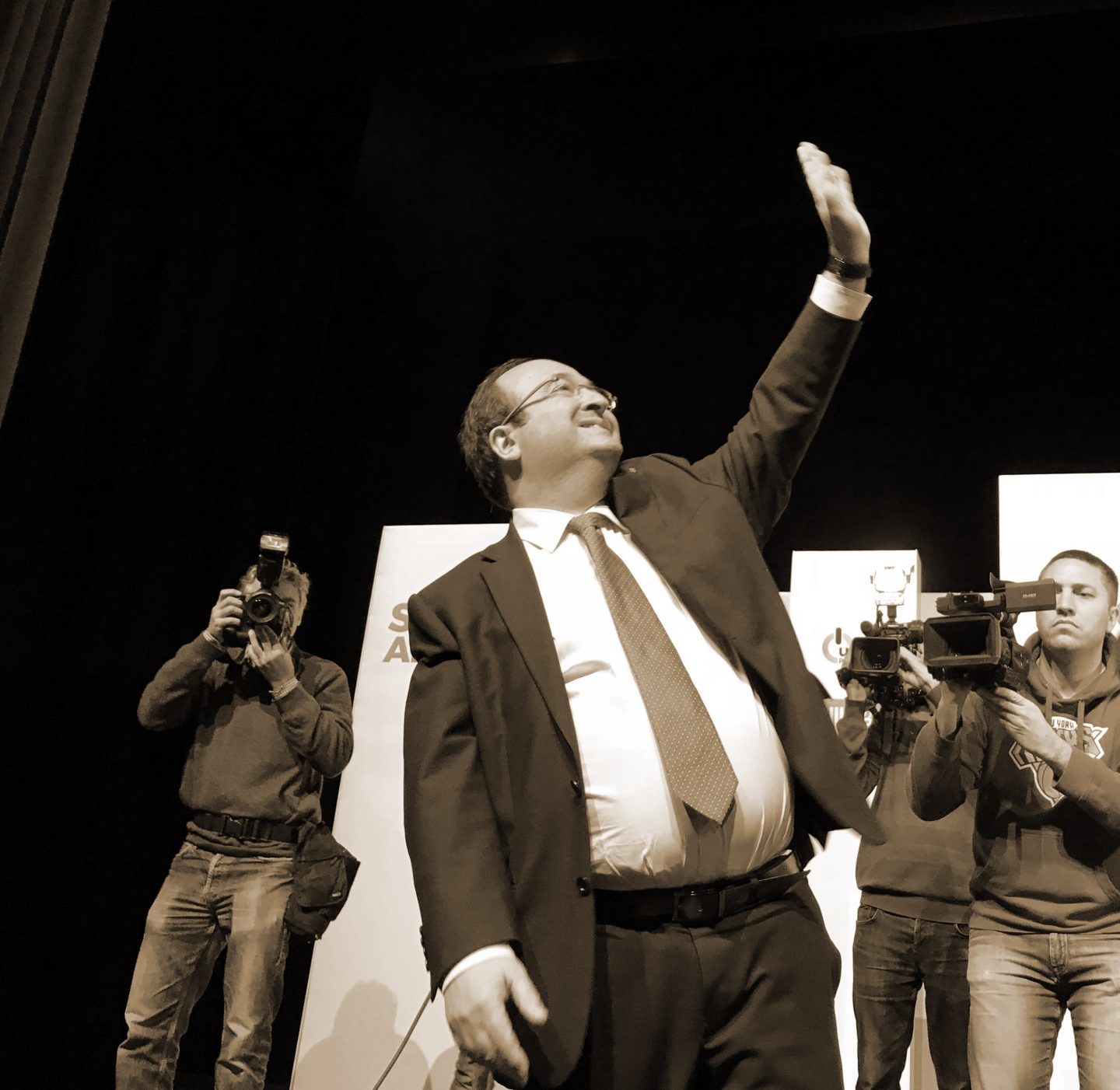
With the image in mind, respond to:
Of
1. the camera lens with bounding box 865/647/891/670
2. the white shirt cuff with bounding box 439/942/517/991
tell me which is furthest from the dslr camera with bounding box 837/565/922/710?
the white shirt cuff with bounding box 439/942/517/991

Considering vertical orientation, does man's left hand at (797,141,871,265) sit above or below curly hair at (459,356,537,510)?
above

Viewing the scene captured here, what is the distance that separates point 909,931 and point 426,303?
140 inches

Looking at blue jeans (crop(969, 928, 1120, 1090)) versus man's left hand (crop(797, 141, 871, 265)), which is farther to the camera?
blue jeans (crop(969, 928, 1120, 1090))

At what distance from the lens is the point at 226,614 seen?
3551 millimetres

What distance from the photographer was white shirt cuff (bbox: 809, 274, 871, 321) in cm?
158

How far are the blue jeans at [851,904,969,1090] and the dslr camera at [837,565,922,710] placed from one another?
65cm

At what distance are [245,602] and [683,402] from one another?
101 inches

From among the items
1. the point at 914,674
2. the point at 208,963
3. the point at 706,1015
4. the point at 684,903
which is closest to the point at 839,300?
the point at 684,903

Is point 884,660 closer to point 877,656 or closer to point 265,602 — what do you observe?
point 877,656

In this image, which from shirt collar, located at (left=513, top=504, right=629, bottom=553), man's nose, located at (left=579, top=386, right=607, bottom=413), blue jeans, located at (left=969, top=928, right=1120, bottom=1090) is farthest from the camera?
blue jeans, located at (left=969, top=928, right=1120, bottom=1090)

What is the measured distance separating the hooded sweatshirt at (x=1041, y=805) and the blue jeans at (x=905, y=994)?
1.56 feet

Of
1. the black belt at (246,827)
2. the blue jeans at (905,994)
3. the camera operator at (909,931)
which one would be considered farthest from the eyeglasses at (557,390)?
the blue jeans at (905,994)

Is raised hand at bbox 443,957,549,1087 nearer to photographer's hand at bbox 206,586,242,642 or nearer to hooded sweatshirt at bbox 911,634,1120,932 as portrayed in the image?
hooded sweatshirt at bbox 911,634,1120,932

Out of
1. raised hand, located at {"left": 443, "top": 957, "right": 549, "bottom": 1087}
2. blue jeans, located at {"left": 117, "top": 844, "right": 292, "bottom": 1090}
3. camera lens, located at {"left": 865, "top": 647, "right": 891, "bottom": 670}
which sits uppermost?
camera lens, located at {"left": 865, "top": 647, "right": 891, "bottom": 670}
